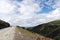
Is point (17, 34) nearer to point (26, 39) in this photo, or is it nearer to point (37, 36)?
point (26, 39)

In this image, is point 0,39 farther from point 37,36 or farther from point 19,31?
point 37,36

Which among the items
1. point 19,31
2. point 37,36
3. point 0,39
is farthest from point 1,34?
point 37,36

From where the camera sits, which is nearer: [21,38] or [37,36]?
[21,38]

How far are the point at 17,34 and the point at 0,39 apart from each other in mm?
1269

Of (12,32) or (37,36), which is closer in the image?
(12,32)

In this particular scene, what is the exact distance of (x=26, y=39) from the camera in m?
14.7

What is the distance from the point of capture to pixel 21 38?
1441 cm

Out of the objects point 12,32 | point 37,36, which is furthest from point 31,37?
point 12,32

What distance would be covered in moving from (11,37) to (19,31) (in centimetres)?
76

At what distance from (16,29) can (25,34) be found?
2.48 feet

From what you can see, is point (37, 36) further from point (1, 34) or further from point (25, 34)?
point (1, 34)

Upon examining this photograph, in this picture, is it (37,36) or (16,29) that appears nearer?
(16,29)

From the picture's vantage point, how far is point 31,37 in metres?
15.2

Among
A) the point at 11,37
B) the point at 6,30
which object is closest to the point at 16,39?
the point at 11,37
